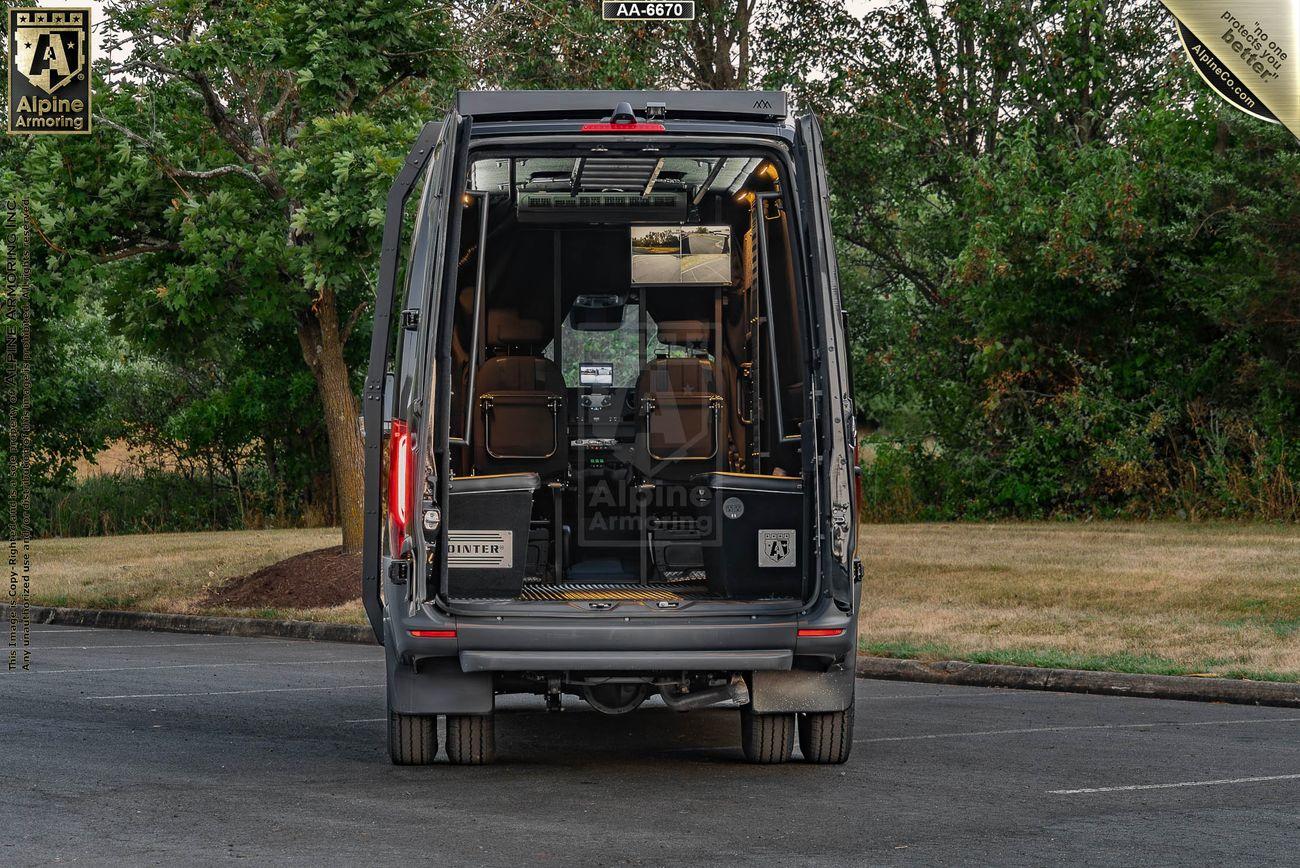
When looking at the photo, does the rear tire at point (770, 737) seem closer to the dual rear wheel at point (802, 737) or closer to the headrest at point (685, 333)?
the dual rear wheel at point (802, 737)

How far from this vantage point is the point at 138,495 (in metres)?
30.2

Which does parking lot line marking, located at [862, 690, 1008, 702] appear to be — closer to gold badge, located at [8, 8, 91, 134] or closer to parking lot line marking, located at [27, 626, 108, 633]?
parking lot line marking, located at [27, 626, 108, 633]

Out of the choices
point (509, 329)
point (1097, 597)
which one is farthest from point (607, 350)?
point (1097, 597)

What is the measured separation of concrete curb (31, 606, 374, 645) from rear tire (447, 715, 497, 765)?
6.78 metres

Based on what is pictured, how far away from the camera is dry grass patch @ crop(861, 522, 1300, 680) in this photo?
1252 cm

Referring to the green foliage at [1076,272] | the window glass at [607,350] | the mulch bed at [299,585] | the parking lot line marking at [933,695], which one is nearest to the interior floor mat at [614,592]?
the window glass at [607,350]

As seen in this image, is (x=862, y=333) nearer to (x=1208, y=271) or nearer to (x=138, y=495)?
(x=1208, y=271)

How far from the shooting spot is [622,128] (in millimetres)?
7285

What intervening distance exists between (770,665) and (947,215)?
21.2 m

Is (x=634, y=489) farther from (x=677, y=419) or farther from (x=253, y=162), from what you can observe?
(x=253, y=162)

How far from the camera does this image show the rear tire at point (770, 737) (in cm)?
811

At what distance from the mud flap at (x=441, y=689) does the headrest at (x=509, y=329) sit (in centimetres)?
306

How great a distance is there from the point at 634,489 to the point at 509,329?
1383mm

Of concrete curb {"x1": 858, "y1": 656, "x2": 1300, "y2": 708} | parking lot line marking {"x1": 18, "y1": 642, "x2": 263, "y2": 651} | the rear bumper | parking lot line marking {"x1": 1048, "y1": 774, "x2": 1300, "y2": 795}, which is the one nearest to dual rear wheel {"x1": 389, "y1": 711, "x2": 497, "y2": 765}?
the rear bumper
